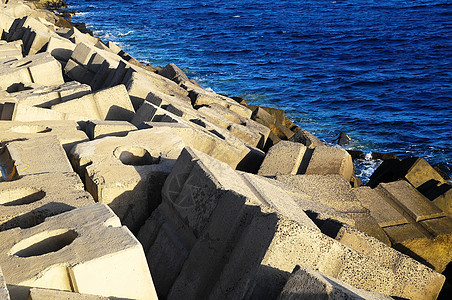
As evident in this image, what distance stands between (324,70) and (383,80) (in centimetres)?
256

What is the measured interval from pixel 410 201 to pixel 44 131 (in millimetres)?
4336

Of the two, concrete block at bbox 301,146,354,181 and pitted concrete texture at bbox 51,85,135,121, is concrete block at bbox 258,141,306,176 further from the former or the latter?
pitted concrete texture at bbox 51,85,135,121

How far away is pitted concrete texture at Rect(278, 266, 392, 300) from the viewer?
109 inches

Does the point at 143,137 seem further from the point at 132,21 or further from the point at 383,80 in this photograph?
the point at 132,21

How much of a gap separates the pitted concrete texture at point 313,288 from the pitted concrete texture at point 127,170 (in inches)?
79.9

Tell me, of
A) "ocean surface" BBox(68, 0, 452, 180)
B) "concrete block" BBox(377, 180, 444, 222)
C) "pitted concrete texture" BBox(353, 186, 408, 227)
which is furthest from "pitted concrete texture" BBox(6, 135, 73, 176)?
"ocean surface" BBox(68, 0, 452, 180)

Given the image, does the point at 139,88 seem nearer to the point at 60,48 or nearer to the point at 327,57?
the point at 60,48

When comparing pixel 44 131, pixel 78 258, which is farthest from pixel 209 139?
pixel 78 258

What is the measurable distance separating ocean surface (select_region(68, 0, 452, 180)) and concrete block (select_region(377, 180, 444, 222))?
12.3 feet

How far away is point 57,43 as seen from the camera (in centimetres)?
979

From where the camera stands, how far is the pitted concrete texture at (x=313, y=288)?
2.77 m

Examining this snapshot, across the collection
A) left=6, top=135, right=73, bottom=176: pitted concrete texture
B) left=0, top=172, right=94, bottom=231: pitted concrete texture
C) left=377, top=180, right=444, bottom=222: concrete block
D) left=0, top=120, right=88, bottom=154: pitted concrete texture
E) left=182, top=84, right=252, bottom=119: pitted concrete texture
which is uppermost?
left=0, top=172, right=94, bottom=231: pitted concrete texture

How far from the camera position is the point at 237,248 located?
11.4 feet

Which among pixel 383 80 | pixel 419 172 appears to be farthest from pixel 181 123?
pixel 383 80
